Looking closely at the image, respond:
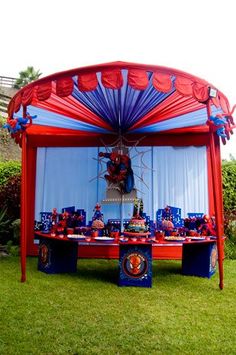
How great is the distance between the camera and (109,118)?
6.66 meters

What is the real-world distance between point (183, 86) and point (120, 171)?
2.53 m

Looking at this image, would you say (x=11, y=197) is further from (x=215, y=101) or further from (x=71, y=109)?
(x=215, y=101)

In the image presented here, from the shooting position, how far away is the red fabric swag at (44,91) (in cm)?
472

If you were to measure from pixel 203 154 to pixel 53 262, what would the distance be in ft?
11.5

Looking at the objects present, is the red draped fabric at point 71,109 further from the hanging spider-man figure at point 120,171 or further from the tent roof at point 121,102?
the hanging spider-man figure at point 120,171

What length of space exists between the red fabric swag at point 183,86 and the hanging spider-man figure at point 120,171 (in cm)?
241

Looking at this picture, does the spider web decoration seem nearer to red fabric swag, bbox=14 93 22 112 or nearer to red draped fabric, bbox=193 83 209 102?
red fabric swag, bbox=14 93 22 112

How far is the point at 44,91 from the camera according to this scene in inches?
188

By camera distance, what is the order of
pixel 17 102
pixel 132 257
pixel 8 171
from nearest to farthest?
pixel 132 257
pixel 17 102
pixel 8 171

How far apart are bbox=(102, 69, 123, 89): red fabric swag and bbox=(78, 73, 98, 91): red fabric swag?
0.11 meters

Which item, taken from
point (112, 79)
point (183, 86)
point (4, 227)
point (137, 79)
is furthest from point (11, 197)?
point (183, 86)

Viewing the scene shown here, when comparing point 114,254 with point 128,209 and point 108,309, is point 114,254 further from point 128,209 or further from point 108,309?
point 108,309

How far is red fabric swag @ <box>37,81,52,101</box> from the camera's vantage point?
472cm

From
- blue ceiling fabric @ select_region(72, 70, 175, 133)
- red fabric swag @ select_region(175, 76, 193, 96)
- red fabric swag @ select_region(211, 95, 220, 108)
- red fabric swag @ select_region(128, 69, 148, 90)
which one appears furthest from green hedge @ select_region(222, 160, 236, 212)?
red fabric swag @ select_region(128, 69, 148, 90)
